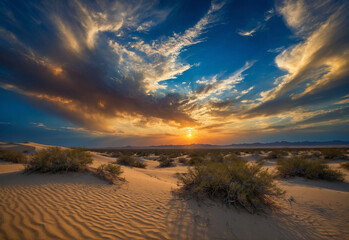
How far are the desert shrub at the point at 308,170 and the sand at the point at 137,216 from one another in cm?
291

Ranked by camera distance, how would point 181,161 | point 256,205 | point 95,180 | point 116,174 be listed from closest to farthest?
1. point 256,205
2. point 95,180
3. point 116,174
4. point 181,161

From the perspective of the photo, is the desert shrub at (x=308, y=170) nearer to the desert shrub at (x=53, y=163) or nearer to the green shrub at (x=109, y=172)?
the green shrub at (x=109, y=172)

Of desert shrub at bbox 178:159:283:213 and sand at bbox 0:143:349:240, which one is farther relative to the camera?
desert shrub at bbox 178:159:283:213

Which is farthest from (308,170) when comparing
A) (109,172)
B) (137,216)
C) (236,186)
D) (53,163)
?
(53,163)

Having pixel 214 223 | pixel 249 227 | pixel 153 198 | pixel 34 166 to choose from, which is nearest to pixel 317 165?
pixel 249 227

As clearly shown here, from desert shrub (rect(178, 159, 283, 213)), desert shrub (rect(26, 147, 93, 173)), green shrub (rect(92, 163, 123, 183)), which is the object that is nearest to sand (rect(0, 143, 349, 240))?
desert shrub (rect(178, 159, 283, 213))

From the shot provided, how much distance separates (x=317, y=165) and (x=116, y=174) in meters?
11.5

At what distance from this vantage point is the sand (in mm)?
2951

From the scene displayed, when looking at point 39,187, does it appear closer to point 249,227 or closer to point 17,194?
point 17,194

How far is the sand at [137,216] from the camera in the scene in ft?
9.68

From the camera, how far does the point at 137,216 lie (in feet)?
11.9

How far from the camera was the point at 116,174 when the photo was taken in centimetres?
671

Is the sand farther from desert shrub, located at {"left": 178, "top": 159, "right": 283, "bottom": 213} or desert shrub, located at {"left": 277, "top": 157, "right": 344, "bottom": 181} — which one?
desert shrub, located at {"left": 277, "top": 157, "right": 344, "bottom": 181}

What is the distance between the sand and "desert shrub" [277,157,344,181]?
9.54ft
